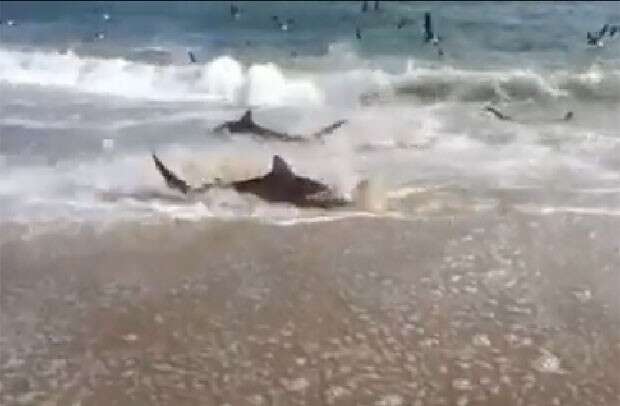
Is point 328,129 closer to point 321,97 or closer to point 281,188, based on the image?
point 281,188

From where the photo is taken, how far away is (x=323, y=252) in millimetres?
6957

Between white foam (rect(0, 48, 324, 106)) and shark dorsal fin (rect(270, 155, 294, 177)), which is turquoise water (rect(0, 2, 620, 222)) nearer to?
white foam (rect(0, 48, 324, 106))

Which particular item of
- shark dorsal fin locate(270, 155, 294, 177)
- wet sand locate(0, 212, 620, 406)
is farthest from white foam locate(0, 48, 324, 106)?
wet sand locate(0, 212, 620, 406)

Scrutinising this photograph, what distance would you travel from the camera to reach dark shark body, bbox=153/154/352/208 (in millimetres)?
8086

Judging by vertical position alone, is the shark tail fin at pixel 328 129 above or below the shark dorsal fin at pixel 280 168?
below

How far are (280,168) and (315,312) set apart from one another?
267 cm

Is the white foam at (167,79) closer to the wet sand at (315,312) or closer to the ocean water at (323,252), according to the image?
the ocean water at (323,252)

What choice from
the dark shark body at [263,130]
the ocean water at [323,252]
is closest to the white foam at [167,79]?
the ocean water at [323,252]

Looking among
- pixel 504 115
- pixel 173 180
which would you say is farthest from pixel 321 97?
pixel 173 180

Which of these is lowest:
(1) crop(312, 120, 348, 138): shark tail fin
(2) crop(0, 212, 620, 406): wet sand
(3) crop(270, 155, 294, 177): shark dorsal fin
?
(2) crop(0, 212, 620, 406): wet sand

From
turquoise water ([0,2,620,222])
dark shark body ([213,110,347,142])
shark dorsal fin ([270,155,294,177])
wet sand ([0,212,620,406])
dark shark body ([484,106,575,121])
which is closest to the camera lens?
wet sand ([0,212,620,406])

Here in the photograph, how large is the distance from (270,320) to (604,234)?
2.48 meters

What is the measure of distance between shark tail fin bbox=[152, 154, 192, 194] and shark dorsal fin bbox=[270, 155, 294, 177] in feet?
2.07

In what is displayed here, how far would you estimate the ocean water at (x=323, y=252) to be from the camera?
5164mm
